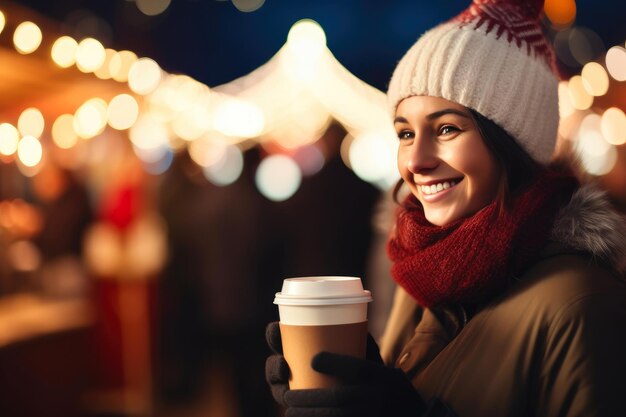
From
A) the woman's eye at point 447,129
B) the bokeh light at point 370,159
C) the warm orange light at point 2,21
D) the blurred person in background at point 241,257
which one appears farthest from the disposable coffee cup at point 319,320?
the bokeh light at point 370,159

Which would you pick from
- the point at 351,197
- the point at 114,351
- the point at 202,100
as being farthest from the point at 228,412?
the point at 202,100

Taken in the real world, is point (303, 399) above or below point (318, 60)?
below

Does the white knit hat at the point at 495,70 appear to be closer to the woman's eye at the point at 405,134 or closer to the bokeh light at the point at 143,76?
the woman's eye at the point at 405,134

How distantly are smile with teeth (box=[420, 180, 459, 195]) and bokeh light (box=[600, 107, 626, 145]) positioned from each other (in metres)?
15.9

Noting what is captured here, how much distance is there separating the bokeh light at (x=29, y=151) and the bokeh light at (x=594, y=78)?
9.22m

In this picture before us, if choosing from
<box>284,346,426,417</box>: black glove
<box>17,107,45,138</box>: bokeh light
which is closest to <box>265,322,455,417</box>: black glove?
<box>284,346,426,417</box>: black glove

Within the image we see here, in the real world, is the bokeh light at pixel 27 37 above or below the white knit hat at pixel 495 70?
above

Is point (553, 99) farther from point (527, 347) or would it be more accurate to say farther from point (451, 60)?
point (527, 347)

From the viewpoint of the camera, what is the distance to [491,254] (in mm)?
2072

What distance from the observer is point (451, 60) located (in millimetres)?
2223

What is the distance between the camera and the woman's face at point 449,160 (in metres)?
2.17

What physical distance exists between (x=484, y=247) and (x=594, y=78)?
12211 mm

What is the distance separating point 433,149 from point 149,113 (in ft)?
30.4

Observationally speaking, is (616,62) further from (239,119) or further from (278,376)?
(278,376)
